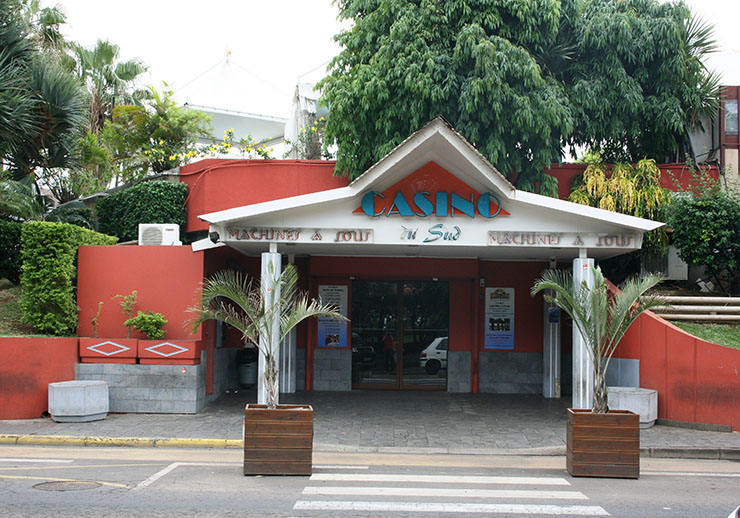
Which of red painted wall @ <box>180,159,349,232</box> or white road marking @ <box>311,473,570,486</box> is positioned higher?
red painted wall @ <box>180,159,349,232</box>

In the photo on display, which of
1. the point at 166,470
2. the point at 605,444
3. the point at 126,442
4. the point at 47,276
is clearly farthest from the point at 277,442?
the point at 47,276

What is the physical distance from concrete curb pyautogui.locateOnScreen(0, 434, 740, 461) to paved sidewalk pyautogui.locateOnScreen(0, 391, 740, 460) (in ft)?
0.05

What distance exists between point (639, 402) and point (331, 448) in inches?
222

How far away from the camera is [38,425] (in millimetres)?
12523

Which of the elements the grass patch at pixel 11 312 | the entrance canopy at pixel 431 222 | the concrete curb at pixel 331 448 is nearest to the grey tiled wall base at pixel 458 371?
the entrance canopy at pixel 431 222

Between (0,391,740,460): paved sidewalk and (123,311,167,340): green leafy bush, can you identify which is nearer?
(0,391,740,460): paved sidewalk

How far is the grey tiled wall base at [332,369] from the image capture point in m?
16.9

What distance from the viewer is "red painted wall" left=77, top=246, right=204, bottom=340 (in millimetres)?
14508

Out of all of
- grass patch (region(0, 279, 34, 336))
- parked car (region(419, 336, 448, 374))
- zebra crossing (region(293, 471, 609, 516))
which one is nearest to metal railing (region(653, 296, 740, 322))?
parked car (region(419, 336, 448, 374))

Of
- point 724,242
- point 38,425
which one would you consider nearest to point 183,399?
point 38,425

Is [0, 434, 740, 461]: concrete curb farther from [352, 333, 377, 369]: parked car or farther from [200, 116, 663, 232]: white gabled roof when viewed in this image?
[352, 333, 377, 369]: parked car

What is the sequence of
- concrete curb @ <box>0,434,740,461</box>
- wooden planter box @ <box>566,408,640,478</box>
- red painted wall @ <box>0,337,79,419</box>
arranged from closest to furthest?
1. wooden planter box @ <box>566,408,640,478</box>
2. concrete curb @ <box>0,434,740,461</box>
3. red painted wall @ <box>0,337,79,419</box>

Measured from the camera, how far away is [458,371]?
17.0 m

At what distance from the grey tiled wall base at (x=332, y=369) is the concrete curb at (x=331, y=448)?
5502mm
